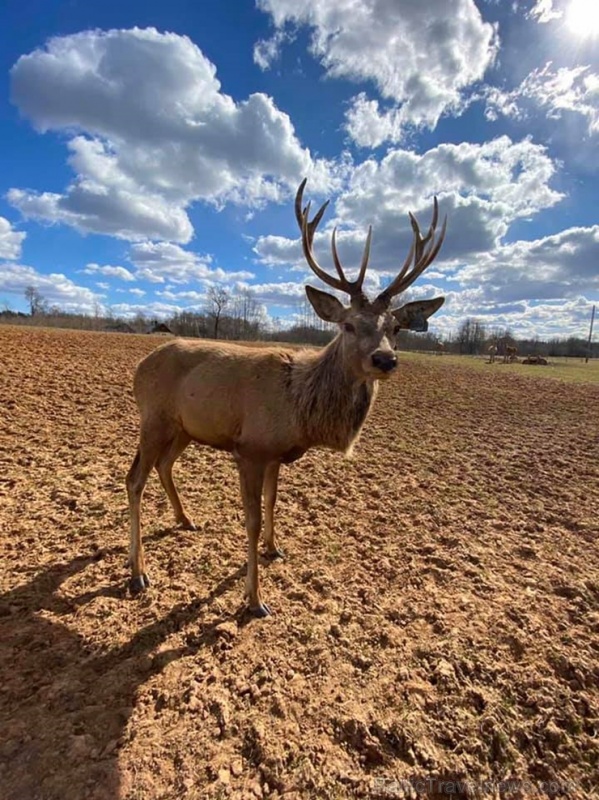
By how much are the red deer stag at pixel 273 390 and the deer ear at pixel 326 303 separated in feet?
0.04

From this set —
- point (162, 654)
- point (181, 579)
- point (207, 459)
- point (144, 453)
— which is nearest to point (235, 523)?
point (181, 579)

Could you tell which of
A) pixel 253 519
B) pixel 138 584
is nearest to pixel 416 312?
pixel 253 519

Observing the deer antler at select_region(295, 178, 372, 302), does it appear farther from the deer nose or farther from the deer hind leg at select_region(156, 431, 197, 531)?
the deer hind leg at select_region(156, 431, 197, 531)

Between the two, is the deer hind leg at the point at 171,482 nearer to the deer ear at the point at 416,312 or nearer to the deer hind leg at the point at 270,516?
the deer hind leg at the point at 270,516

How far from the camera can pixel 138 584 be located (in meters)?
4.31

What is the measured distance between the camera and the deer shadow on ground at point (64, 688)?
2.47 metres

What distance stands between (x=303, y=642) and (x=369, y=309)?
330cm

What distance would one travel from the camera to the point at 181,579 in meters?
4.51

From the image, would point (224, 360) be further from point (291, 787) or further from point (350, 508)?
point (291, 787)

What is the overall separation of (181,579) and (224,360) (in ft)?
8.22

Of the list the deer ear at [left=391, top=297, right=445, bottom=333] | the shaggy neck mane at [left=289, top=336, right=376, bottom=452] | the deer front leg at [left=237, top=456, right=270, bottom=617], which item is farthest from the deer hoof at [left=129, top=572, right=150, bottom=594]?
the deer ear at [left=391, top=297, right=445, bottom=333]

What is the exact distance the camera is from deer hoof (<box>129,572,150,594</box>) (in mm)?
4270

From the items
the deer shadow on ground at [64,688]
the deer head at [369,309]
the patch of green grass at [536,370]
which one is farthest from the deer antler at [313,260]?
the patch of green grass at [536,370]

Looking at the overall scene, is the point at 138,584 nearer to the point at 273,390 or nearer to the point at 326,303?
the point at 273,390
